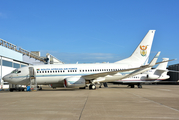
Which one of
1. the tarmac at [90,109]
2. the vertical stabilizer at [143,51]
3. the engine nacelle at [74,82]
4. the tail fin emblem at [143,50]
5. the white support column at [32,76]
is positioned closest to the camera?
the tarmac at [90,109]

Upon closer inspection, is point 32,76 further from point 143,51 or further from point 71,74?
point 143,51

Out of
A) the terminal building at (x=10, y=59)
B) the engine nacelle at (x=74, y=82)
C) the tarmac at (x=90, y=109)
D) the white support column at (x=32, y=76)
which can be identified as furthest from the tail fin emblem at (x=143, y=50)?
the terminal building at (x=10, y=59)

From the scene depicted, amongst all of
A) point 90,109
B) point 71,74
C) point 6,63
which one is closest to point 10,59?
point 6,63

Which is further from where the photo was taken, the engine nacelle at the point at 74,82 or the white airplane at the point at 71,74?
the white airplane at the point at 71,74

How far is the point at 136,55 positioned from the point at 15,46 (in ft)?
94.0

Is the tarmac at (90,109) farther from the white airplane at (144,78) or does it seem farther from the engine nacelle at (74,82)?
the white airplane at (144,78)

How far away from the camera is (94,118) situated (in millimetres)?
6672

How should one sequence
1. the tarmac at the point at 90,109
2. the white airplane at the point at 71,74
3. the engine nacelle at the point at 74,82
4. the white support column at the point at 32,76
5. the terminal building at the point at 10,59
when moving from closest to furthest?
the tarmac at the point at 90,109 → the engine nacelle at the point at 74,82 → the white airplane at the point at 71,74 → the white support column at the point at 32,76 → the terminal building at the point at 10,59

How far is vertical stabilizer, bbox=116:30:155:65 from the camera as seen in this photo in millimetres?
28750

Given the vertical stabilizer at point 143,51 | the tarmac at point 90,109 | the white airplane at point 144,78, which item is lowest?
the tarmac at point 90,109

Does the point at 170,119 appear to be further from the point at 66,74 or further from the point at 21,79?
the point at 21,79

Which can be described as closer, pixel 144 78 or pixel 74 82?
pixel 74 82

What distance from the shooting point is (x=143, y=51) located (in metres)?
28.9

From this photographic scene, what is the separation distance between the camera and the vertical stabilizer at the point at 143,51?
28.8 m
